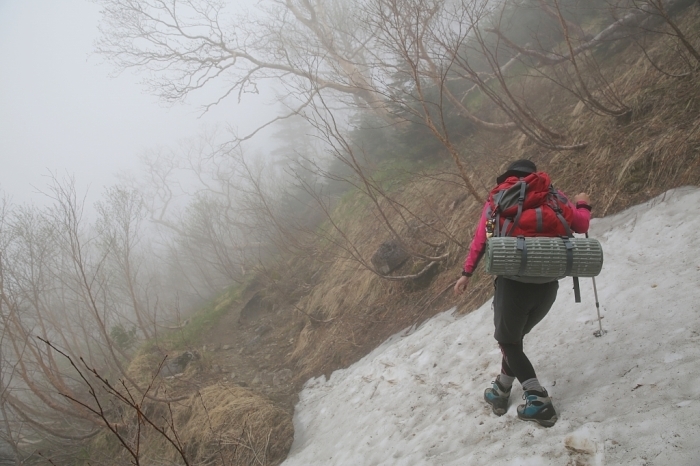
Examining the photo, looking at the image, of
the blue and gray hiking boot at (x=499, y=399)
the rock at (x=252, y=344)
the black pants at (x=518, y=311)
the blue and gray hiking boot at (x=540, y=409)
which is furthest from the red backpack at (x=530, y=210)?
the rock at (x=252, y=344)

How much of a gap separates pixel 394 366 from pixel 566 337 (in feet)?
6.98

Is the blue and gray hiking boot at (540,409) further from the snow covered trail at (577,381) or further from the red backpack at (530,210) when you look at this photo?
the red backpack at (530,210)

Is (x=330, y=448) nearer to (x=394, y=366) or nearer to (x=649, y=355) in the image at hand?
(x=394, y=366)

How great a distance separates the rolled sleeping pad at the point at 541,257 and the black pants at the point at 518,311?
0.73 feet

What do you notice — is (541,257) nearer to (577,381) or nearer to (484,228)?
(484,228)

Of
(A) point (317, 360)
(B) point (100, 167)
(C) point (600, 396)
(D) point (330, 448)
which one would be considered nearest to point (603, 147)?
(C) point (600, 396)

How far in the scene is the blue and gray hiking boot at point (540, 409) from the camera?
2.42 meters

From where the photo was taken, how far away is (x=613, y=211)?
167 inches

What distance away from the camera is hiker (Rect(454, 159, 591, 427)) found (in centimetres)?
229

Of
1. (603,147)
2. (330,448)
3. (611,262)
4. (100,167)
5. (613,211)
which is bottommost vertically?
(330,448)

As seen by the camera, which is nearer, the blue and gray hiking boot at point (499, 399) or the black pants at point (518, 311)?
the black pants at point (518, 311)

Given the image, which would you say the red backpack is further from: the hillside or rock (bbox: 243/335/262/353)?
rock (bbox: 243/335/262/353)

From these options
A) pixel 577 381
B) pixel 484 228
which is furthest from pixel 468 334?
pixel 484 228

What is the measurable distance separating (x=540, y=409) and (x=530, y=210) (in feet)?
4.37
